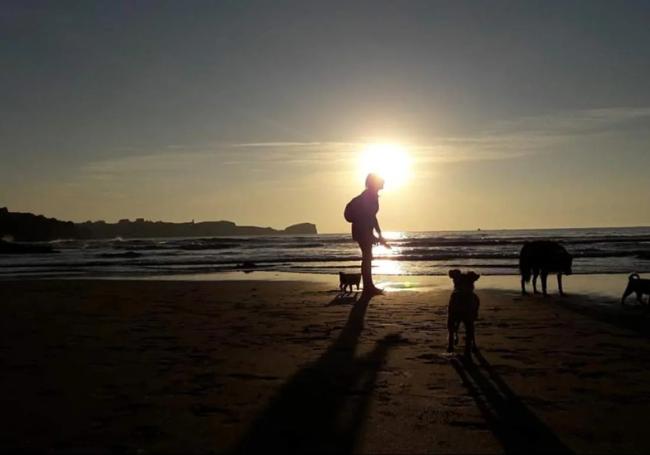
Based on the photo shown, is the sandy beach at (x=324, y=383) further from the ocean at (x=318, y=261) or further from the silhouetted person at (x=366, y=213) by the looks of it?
the ocean at (x=318, y=261)

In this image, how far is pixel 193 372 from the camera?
237 inches

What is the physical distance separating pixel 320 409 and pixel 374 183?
25.6ft

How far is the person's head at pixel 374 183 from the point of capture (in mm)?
12023

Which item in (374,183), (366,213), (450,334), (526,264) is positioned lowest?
(450,334)

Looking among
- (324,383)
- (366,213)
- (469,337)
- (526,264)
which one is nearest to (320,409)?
(324,383)

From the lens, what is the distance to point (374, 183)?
1209 centimetres

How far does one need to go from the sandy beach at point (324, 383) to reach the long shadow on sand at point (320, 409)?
0.05 feet

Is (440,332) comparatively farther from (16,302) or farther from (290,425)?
(16,302)

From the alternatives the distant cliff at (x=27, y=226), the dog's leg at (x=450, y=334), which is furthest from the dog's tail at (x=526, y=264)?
the distant cliff at (x=27, y=226)

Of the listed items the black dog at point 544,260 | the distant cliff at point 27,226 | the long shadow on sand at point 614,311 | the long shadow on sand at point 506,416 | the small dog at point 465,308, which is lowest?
the long shadow on sand at point 506,416

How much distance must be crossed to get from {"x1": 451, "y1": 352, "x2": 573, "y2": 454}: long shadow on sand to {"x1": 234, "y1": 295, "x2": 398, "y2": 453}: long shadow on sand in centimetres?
91

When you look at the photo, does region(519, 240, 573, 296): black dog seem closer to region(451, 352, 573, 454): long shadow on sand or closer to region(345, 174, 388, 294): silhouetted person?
region(345, 174, 388, 294): silhouetted person

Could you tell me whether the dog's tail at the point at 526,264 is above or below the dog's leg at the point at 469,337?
above

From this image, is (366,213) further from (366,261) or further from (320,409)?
(320,409)
